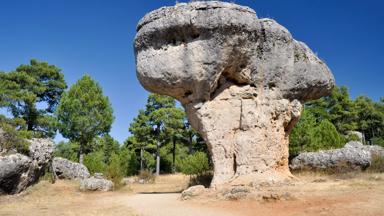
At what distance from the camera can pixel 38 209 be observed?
39.0ft

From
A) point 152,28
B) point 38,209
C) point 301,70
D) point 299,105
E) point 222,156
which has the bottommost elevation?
point 38,209

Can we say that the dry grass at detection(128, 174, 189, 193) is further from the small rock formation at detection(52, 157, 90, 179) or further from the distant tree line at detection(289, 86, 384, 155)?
the distant tree line at detection(289, 86, 384, 155)

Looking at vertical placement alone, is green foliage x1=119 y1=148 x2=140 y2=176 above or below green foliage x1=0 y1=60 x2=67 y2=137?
below

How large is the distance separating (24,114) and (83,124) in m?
4.66

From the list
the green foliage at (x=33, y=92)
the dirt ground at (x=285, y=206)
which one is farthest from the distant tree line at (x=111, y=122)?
the dirt ground at (x=285, y=206)

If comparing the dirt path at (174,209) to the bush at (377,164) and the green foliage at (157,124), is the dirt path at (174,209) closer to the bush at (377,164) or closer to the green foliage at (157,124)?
the bush at (377,164)

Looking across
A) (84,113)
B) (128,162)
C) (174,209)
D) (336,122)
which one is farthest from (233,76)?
(336,122)

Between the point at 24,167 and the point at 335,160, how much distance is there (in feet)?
51.4

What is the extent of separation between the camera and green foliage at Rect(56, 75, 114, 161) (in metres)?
30.3

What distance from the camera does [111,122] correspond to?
32062 mm

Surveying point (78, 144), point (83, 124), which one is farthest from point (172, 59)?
point (78, 144)

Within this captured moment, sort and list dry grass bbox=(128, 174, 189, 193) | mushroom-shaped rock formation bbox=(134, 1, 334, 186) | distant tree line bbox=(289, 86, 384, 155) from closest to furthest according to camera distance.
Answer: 1. mushroom-shaped rock formation bbox=(134, 1, 334, 186)
2. dry grass bbox=(128, 174, 189, 193)
3. distant tree line bbox=(289, 86, 384, 155)

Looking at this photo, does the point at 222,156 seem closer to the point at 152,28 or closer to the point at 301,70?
the point at 301,70

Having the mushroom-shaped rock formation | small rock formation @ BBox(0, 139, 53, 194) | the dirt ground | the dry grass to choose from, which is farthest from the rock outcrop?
the mushroom-shaped rock formation
